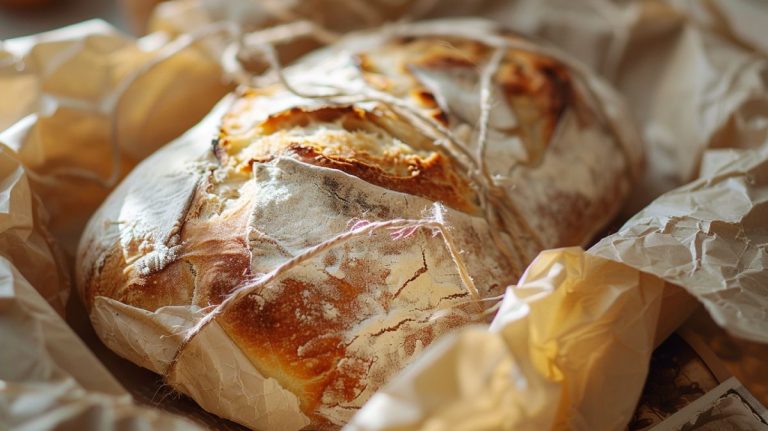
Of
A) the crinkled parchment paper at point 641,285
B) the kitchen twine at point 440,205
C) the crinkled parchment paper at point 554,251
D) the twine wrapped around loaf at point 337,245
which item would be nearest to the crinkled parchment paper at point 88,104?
the crinkled parchment paper at point 554,251

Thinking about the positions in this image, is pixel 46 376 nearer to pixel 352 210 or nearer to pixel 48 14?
pixel 352 210

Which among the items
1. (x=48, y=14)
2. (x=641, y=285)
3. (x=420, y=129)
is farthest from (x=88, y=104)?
(x=641, y=285)

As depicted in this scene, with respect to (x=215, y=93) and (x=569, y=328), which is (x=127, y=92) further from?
(x=569, y=328)

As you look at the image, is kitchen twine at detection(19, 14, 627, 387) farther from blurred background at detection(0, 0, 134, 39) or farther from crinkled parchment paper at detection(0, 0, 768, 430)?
blurred background at detection(0, 0, 134, 39)

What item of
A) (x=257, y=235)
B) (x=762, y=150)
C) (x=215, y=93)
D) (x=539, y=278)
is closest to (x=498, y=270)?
(x=539, y=278)

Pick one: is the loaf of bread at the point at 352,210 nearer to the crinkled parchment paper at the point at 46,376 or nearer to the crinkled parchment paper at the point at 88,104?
the crinkled parchment paper at the point at 46,376
